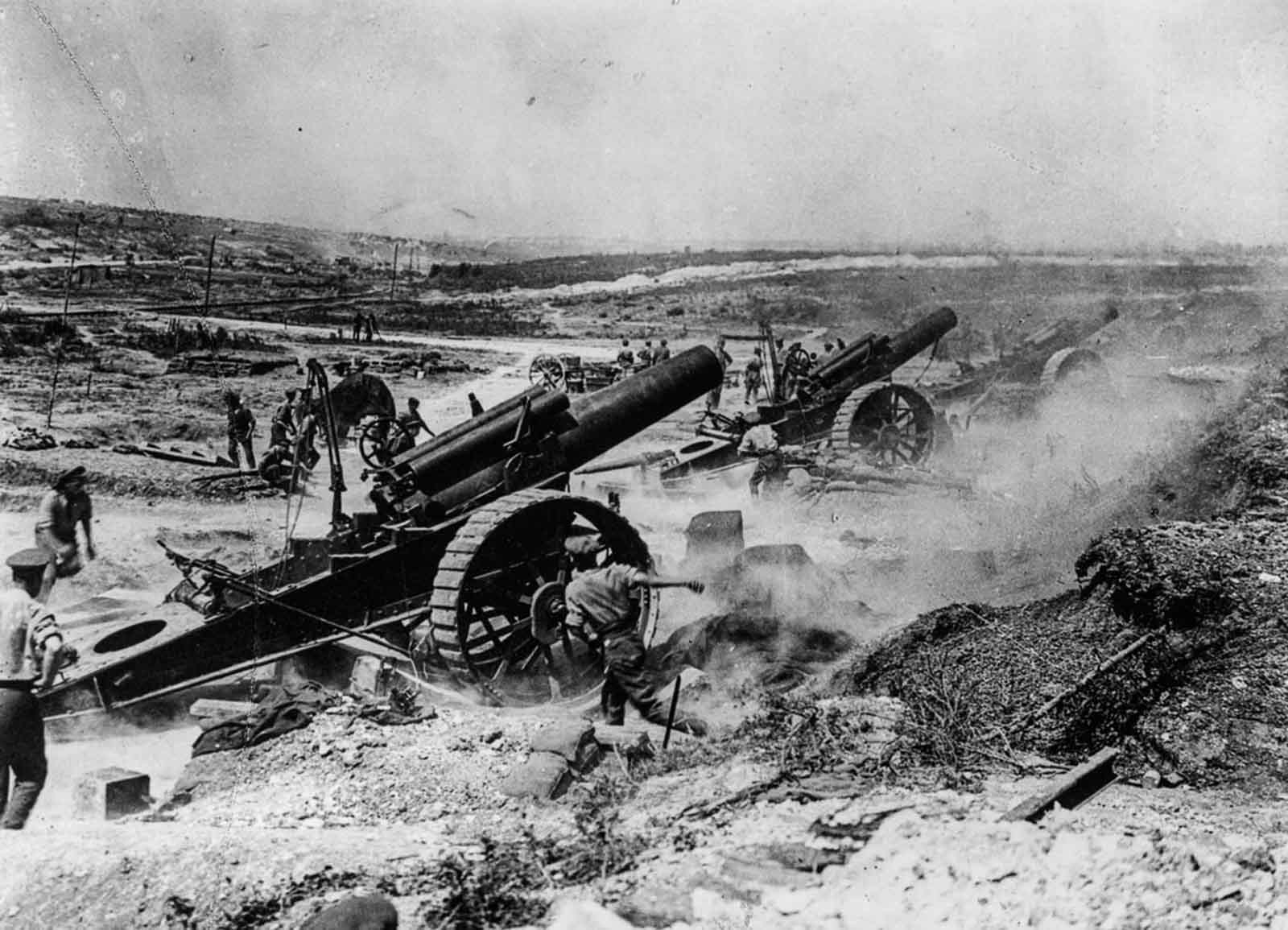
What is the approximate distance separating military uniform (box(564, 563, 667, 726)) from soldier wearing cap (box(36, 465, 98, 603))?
4938 millimetres

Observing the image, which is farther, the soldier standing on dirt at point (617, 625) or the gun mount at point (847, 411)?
the gun mount at point (847, 411)

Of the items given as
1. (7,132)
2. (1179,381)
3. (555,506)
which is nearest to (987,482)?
(1179,381)

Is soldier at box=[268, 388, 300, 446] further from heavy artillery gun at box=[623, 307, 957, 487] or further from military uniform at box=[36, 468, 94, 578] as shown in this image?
heavy artillery gun at box=[623, 307, 957, 487]

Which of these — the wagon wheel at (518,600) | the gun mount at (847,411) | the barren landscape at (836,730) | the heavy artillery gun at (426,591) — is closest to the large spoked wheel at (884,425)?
the gun mount at (847,411)

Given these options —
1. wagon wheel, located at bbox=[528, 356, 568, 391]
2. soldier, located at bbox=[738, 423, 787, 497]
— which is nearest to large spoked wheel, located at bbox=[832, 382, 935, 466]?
soldier, located at bbox=[738, 423, 787, 497]

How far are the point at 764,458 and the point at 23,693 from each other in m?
8.11

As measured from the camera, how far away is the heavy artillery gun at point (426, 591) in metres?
6.04

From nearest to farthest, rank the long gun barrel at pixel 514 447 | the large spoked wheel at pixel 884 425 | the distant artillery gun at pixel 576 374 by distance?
the long gun barrel at pixel 514 447
the large spoked wheel at pixel 884 425
the distant artillery gun at pixel 576 374

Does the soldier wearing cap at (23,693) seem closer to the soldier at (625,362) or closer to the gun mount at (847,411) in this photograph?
the gun mount at (847,411)

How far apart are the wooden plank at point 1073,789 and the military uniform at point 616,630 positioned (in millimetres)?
2474

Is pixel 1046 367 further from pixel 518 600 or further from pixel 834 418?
pixel 518 600

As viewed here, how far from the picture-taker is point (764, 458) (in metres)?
11.7

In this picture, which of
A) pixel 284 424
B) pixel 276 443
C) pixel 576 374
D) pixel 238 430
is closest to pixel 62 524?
pixel 276 443

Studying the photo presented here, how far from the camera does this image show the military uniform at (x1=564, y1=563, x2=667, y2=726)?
5996 millimetres
